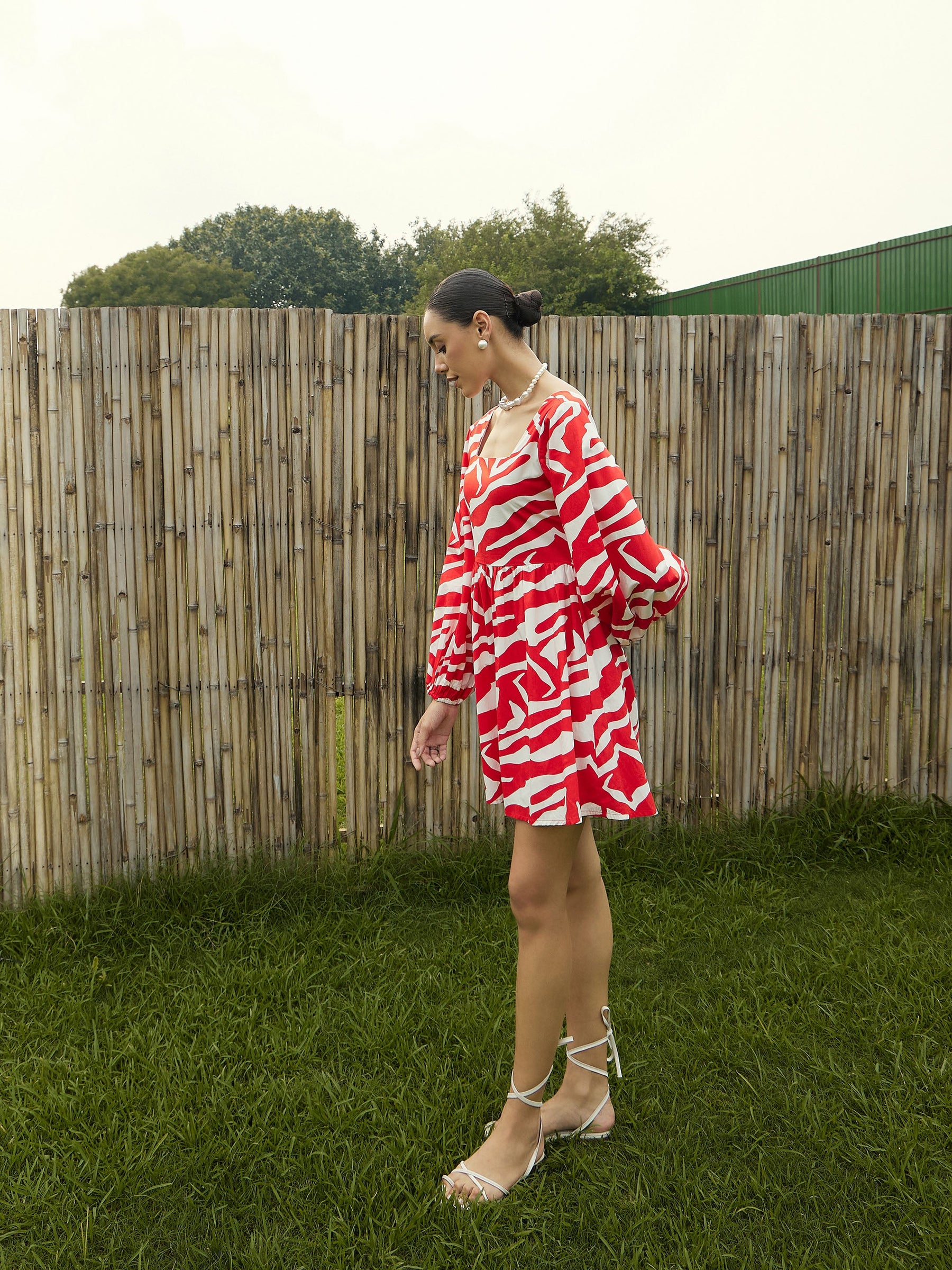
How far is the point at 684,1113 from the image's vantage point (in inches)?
81.9

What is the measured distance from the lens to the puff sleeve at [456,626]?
205cm

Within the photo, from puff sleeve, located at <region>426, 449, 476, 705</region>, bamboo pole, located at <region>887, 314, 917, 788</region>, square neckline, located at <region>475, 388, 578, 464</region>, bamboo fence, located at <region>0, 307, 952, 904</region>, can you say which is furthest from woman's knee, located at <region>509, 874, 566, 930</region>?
bamboo pole, located at <region>887, 314, 917, 788</region>

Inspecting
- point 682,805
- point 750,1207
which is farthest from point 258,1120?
point 682,805

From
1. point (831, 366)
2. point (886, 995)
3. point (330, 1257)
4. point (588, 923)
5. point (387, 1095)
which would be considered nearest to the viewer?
point (330, 1257)

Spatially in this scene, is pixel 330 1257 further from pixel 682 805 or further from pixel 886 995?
pixel 682 805

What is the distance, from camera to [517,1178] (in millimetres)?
1852

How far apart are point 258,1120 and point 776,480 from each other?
2506mm

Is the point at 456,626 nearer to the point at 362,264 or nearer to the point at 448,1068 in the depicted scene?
the point at 448,1068

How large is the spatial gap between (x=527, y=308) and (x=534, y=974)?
1242mm

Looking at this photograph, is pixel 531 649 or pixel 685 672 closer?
pixel 531 649

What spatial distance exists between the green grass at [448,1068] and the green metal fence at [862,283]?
839 cm

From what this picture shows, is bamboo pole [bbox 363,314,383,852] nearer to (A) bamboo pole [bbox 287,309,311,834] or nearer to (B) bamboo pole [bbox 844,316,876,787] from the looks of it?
(A) bamboo pole [bbox 287,309,311,834]

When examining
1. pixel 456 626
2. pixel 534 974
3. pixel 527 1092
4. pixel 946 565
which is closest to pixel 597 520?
pixel 456 626

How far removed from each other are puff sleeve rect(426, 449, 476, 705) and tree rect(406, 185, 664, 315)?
80.2ft
